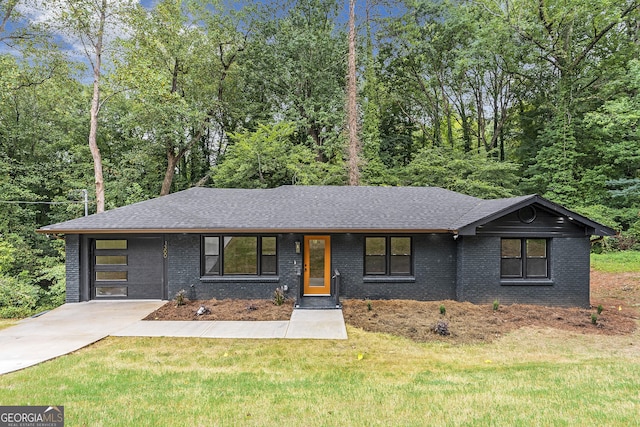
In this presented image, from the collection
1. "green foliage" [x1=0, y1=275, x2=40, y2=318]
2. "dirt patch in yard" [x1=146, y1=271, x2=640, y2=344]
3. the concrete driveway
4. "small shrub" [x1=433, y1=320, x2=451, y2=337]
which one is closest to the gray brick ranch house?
"dirt patch in yard" [x1=146, y1=271, x2=640, y2=344]

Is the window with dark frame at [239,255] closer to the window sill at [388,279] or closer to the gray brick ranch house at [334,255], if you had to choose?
the gray brick ranch house at [334,255]

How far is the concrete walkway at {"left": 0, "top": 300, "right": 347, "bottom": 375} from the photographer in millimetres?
6408

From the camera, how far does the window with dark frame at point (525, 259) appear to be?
9.98 metres

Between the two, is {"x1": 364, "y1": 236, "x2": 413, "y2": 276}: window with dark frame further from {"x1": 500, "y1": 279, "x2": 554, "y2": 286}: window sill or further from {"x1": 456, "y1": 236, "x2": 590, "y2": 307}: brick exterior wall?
{"x1": 500, "y1": 279, "x2": 554, "y2": 286}: window sill

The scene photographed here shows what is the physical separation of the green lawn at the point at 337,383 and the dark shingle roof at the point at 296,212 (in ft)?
11.8

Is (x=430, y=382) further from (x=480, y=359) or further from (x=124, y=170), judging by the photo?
(x=124, y=170)

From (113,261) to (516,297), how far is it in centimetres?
1231

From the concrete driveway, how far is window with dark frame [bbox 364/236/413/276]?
21.1 feet

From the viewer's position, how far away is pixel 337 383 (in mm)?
4859

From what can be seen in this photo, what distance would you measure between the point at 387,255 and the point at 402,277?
2.66 ft

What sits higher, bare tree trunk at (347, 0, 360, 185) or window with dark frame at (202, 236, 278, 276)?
bare tree trunk at (347, 0, 360, 185)

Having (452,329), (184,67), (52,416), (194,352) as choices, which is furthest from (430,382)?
(184,67)

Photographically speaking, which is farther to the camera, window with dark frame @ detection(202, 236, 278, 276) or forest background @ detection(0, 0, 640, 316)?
forest background @ detection(0, 0, 640, 316)

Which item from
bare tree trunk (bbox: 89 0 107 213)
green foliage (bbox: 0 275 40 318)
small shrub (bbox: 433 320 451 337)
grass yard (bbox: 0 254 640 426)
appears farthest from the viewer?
bare tree trunk (bbox: 89 0 107 213)
